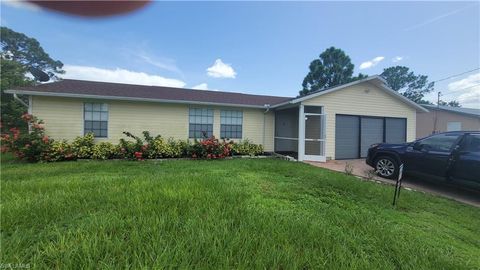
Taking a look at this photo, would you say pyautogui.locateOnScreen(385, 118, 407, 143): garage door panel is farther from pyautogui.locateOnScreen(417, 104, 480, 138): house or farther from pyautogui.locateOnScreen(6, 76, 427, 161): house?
pyautogui.locateOnScreen(417, 104, 480, 138): house

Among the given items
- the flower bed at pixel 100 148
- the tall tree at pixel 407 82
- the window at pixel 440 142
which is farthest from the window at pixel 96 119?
the tall tree at pixel 407 82

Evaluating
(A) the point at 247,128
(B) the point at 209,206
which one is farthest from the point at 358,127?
(B) the point at 209,206

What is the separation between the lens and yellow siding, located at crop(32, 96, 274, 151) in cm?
916

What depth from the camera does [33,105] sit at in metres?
8.90

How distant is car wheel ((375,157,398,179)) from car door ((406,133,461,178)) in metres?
0.43

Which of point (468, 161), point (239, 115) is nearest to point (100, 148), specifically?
point (239, 115)

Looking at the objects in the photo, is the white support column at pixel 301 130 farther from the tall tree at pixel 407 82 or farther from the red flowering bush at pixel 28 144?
the tall tree at pixel 407 82

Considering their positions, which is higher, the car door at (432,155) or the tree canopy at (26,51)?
the tree canopy at (26,51)

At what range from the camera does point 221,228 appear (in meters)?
2.60

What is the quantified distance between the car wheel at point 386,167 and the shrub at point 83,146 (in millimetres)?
10710

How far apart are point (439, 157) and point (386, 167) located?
5.06 ft

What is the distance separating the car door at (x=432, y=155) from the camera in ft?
19.4

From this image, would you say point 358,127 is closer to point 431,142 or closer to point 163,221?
point 431,142

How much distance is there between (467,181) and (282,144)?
8236 millimetres
